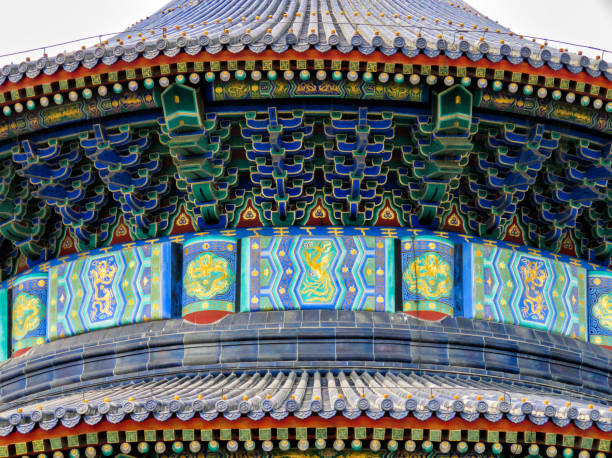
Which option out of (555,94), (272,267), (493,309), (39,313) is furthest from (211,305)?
(555,94)

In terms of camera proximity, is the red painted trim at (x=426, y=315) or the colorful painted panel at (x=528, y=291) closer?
the red painted trim at (x=426, y=315)

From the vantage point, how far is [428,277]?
47.7 feet

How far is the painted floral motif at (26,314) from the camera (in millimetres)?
15391

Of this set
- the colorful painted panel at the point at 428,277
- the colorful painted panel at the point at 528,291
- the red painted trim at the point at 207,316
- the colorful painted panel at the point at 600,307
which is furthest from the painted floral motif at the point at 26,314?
the colorful painted panel at the point at 600,307

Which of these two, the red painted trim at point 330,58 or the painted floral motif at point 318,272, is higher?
the red painted trim at point 330,58

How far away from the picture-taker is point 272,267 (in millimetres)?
14430

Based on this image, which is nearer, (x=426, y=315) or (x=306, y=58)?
(x=306, y=58)

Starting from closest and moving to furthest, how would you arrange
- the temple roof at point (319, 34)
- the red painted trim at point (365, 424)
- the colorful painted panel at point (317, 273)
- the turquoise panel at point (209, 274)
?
the red painted trim at point (365, 424) < the temple roof at point (319, 34) < the colorful painted panel at point (317, 273) < the turquoise panel at point (209, 274)

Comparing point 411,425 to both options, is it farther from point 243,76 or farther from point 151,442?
point 243,76

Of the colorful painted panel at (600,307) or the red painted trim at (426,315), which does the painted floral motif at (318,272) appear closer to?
the red painted trim at (426,315)

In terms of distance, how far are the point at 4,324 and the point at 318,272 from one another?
15.3 feet

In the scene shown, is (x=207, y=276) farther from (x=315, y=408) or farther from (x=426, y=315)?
(x=315, y=408)

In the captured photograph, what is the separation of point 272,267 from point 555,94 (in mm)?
4105

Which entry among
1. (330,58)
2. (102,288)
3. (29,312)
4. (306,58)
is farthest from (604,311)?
(29,312)
